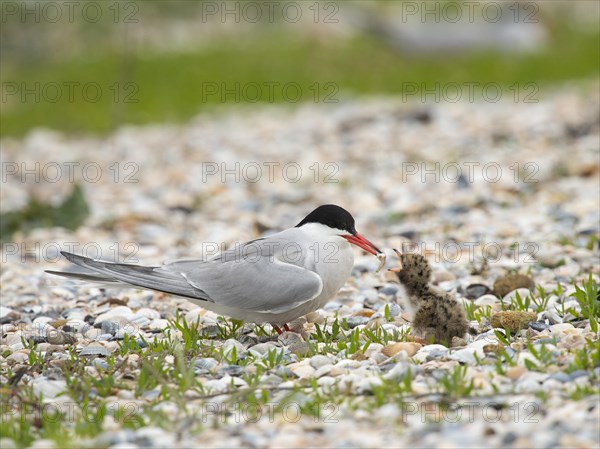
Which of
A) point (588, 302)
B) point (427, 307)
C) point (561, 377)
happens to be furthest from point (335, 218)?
point (561, 377)

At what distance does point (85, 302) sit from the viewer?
602 cm

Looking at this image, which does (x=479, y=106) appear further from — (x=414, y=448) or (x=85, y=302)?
(x=414, y=448)

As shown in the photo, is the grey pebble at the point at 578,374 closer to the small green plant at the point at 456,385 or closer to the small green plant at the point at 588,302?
the small green plant at the point at 456,385

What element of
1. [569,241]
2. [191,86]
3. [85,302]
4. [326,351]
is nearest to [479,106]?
[191,86]

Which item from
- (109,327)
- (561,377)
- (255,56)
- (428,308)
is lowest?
(109,327)

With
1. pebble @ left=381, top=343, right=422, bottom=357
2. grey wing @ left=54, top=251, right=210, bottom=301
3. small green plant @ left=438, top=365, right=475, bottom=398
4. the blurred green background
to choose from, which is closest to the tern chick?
pebble @ left=381, top=343, right=422, bottom=357

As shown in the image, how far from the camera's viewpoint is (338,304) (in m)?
5.62

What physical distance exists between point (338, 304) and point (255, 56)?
14.1m

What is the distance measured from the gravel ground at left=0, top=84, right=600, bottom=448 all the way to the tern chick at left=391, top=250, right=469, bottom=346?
0.28 feet

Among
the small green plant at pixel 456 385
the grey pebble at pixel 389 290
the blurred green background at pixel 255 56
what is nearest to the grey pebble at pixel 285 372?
the small green plant at pixel 456 385

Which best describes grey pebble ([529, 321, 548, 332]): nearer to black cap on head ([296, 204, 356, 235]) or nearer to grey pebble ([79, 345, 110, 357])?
black cap on head ([296, 204, 356, 235])

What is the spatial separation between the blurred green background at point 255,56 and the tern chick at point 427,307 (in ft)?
28.9

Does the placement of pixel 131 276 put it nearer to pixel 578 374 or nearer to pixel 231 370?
pixel 231 370

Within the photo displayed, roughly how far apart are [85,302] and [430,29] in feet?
48.2
